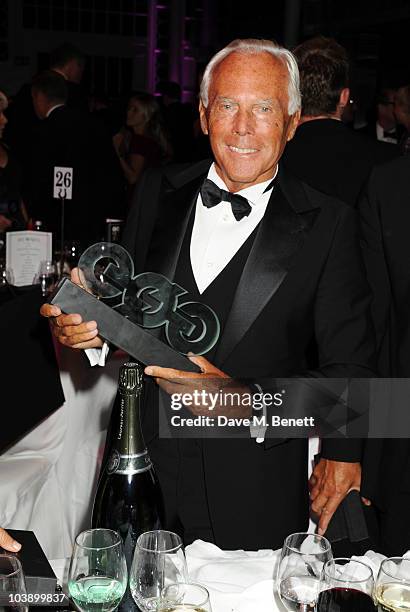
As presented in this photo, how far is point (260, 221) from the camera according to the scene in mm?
1658

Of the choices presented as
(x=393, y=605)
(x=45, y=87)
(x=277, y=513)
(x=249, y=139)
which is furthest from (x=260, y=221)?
(x=45, y=87)

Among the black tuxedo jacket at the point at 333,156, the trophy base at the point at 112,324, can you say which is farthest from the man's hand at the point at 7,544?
the black tuxedo jacket at the point at 333,156

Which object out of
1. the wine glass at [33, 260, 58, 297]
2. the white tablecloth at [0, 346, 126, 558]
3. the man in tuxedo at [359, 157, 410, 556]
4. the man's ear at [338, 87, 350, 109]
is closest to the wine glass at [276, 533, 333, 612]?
the man in tuxedo at [359, 157, 410, 556]

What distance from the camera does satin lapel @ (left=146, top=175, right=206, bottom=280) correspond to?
166 centimetres

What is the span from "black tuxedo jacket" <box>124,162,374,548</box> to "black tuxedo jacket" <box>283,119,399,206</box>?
138 cm

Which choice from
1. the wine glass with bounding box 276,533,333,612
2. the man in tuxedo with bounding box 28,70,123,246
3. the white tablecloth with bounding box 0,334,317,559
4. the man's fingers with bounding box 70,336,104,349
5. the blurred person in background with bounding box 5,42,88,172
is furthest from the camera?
the blurred person in background with bounding box 5,42,88,172

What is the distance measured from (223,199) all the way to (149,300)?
1.36 feet

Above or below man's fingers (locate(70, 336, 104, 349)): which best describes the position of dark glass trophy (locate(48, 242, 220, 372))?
above

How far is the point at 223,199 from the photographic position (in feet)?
5.43

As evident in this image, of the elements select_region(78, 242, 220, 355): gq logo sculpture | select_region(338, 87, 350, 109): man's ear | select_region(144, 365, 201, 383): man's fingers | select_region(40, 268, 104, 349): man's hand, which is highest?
select_region(338, 87, 350, 109): man's ear

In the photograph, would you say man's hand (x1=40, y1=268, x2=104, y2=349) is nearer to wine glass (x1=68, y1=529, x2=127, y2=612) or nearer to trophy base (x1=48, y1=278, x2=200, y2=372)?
trophy base (x1=48, y1=278, x2=200, y2=372)

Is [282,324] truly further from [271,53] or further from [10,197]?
[10,197]

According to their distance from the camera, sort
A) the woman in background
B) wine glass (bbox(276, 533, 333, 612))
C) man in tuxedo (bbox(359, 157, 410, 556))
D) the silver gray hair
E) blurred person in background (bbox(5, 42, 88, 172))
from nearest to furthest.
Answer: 1. wine glass (bbox(276, 533, 333, 612))
2. the silver gray hair
3. man in tuxedo (bbox(359, 157, 410, 556))
4. blurred person in background (bbox(5, 42, 88, 172))
5. the woman in background

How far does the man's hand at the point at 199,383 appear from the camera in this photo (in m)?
1.32
